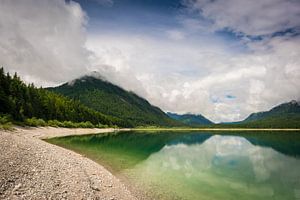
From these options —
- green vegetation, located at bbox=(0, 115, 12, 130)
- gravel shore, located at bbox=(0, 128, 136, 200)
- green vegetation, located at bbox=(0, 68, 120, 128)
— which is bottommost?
gravel shore, located at bbox=(0, 128, 136, 200)

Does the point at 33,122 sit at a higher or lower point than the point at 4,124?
higher

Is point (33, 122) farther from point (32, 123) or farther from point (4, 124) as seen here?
point (4, 124)

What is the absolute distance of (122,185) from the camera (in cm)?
2367

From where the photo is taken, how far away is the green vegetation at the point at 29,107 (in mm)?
64812

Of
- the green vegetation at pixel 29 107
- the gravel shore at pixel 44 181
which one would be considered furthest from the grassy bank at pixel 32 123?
the gravel shore at pixel 44 181

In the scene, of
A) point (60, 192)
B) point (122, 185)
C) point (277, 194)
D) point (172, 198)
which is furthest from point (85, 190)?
point (277, 194)

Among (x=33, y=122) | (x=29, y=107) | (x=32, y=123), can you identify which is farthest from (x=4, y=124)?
(x=29, y=107)

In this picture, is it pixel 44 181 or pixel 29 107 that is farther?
pixel 29 107

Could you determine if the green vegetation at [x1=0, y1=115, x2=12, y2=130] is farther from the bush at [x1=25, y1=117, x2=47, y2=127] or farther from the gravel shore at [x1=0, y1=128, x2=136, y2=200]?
the gravel shore at [x1=0, y1=128, x2=136, y2=200]

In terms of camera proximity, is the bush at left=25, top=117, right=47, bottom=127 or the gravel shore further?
the bush at left=25, top=117, right=47, bottom=127

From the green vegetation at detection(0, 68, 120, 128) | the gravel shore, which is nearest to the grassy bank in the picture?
the green vegetation at detection(0, 68, 120, 128)

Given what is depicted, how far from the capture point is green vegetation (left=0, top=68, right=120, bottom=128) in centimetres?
6481

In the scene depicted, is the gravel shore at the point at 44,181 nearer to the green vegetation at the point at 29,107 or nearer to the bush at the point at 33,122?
the green vegetation at the point at 29,107

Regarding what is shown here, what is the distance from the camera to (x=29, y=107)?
8381 cm
